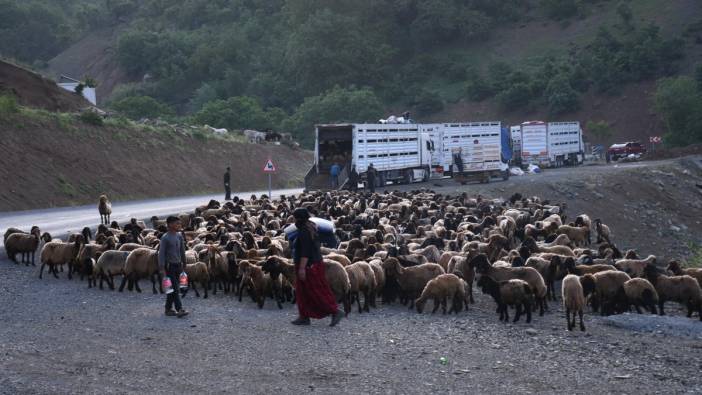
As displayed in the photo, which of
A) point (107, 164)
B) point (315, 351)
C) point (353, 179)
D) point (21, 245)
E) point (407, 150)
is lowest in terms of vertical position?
point (315, 351)

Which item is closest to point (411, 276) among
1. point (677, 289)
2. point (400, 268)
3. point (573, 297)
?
point (400, 268)

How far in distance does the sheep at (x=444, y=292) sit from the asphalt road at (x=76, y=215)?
1213 centimetres

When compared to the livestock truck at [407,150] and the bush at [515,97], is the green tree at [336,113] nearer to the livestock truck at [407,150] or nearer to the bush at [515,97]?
the bush at [515,97]

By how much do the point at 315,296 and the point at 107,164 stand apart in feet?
A: 108

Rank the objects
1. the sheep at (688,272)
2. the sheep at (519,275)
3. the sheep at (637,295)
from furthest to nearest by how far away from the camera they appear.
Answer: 1. the sheep at (688,272)
2. the sheep at (637,295)
3. the sheep at (519,275)

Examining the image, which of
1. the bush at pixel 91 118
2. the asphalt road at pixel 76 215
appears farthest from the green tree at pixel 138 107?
the asphalt road at pixel 76 215

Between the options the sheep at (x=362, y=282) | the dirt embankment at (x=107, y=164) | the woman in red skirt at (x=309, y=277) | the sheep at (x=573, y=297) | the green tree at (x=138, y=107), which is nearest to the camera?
the woman in red skirt at (x=309, y=277)

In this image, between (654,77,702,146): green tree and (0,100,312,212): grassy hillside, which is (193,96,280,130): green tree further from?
(654,77,702,146): green tree

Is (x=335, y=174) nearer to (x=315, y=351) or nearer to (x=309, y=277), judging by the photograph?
(x=309, y=277)

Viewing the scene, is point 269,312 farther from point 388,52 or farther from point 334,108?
point 388,52

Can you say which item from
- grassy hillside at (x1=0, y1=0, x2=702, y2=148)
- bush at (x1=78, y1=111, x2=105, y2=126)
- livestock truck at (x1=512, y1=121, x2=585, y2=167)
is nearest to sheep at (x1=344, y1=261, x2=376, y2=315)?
bush at (x1=78, y1=111, x2=105, y2=126)

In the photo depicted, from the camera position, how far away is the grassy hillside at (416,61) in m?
86.6

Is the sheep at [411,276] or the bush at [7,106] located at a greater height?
the bush at [7,106]

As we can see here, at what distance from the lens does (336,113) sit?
7881 centimetres
